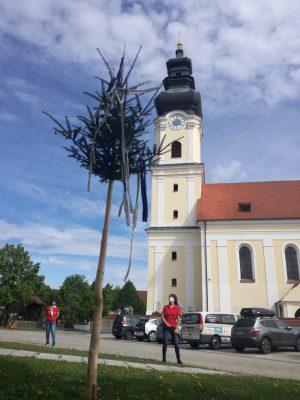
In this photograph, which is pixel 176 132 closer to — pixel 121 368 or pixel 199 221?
pixel 199 221

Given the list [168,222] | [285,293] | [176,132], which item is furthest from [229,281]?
[176,132]

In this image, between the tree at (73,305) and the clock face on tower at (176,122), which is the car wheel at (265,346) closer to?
the clock face on tower at (176,122)

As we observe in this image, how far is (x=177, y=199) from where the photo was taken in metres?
38.4

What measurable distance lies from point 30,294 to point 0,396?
35.6 metres

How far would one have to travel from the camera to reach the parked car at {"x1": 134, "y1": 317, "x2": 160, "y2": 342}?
22.3 meters

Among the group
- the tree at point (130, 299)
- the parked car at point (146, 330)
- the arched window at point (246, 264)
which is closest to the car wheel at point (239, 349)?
the parked car at point (146, 330)

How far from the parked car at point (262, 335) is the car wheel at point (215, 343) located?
1.55 m

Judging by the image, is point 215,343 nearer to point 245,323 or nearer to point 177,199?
point 245,323

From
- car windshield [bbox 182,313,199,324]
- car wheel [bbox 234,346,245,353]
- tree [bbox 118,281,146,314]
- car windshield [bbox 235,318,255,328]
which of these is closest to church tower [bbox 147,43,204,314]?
car windshield [bbox 182,313,199,324]

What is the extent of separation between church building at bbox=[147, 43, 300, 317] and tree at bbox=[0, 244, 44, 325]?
12292 millimetres

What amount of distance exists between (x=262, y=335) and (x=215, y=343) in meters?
2.94

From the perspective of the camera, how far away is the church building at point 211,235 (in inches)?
1319

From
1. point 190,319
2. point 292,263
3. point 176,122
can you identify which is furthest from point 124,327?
point 176,122

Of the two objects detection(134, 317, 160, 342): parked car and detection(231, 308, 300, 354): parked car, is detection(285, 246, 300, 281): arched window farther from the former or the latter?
detection(231, 308, 300, 354): parked car
